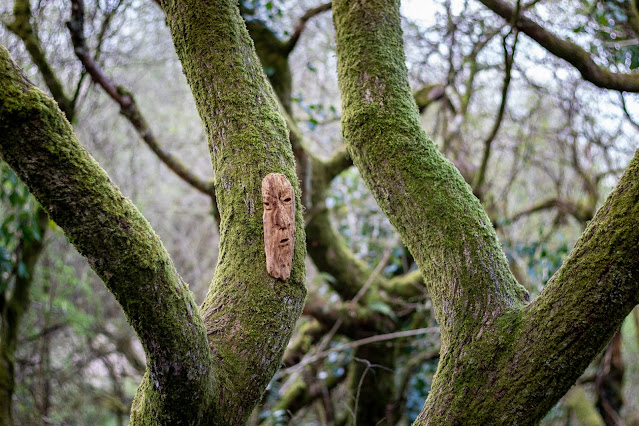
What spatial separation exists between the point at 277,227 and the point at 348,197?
4203 mm

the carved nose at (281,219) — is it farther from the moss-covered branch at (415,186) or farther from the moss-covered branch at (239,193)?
the moss-covered branch at (415,186)

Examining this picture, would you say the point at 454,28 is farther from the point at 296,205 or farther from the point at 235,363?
the point at 235,363

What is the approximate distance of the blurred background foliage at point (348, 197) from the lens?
4.22m

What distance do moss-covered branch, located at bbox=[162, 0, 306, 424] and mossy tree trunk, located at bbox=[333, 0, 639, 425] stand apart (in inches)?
13.8

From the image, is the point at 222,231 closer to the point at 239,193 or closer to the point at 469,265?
the point at 239,193

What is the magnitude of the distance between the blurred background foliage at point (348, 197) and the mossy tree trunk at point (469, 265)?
186cm

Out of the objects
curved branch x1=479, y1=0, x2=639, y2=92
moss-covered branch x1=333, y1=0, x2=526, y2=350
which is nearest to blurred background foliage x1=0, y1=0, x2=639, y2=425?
curved branch x1=479, y1=0, x2=639, y2=92

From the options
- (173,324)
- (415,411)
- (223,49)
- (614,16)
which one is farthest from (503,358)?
(415,411)

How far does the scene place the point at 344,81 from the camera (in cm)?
209

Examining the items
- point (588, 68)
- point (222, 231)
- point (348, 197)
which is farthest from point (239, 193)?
point (348, 197)

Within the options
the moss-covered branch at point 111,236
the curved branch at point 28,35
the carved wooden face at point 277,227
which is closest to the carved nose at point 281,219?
the carved wooden face at point 277,227

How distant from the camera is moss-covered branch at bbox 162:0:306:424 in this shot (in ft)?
5.60

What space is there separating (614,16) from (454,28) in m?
1.09

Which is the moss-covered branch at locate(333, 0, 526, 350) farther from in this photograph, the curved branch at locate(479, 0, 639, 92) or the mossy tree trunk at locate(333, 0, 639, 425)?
the curved branch at locate(479, 0, 639, 92)
